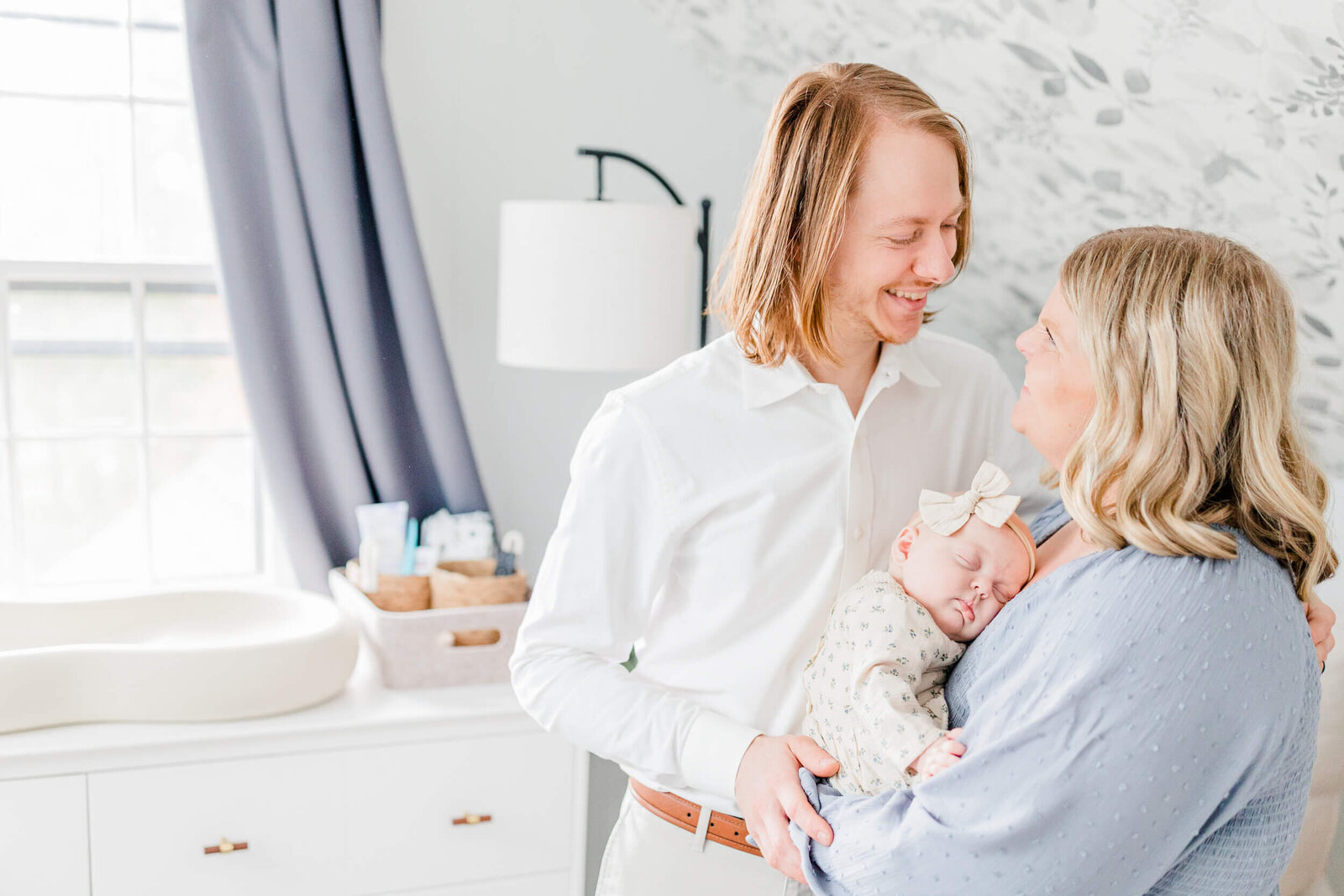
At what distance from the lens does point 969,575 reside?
→ 120 cm

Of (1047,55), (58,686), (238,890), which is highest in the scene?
(1047,55)

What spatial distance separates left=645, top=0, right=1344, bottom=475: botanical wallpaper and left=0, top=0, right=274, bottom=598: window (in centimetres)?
142

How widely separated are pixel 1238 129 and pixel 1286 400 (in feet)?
2.41

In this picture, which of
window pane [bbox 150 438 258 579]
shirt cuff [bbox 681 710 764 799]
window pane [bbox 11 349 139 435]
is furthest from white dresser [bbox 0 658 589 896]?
shirt cuff [bbox 681 710 764 799]

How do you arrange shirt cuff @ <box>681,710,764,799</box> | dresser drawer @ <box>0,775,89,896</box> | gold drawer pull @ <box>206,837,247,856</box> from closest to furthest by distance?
1. shirt cuff @ <box>681,710,764,799</box>
2. dresser drawer @ <box>0,775,89,896</box>
3. gold drawer pull @ <box>206,837,247,856</box>

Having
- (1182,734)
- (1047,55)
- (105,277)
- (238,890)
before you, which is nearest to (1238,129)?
(1047,55)

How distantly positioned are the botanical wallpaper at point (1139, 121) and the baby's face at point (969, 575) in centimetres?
72

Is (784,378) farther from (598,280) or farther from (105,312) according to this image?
(105,312)

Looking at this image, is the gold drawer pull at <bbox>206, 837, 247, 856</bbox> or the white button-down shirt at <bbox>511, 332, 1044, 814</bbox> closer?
the white button-down shirt at <bbox>511, 332, 1044, 814</bbox>

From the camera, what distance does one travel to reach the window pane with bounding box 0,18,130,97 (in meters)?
2.36

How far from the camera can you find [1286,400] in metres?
0.97

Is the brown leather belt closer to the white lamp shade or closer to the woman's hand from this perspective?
the woman's hand

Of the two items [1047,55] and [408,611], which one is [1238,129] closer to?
[1047,55]

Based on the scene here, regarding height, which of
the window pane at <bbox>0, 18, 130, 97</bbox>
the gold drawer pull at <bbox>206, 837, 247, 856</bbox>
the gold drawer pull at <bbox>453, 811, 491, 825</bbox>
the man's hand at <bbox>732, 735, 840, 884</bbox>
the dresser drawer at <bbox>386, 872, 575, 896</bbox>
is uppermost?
the window pane at <bbox>0, 18, 130, 97</bbox>
